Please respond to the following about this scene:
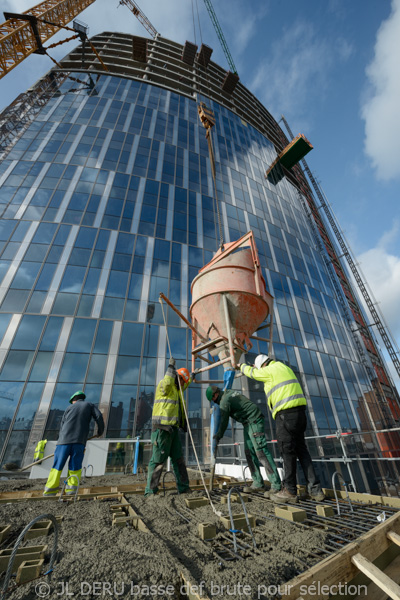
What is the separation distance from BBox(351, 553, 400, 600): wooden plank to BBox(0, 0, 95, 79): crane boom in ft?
104

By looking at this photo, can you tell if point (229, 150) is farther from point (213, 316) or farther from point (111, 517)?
point (111, 517)

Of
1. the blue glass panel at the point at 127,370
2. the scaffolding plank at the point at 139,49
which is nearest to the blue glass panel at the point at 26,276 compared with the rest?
the blue glass panel at the point at 127,370

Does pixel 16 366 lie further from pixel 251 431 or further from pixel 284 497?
pixel 284 497

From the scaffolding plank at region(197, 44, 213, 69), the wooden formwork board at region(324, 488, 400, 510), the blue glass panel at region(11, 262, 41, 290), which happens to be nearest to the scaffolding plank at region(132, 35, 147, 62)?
the scaffolding plank at region(197, 44, 213, 69)

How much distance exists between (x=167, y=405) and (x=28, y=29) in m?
32.9

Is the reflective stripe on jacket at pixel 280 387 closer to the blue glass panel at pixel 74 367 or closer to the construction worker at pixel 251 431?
the construction worker at pixel 251 431

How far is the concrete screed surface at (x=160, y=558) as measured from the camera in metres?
1.39

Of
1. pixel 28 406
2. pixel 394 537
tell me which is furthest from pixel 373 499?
pixel 28 406

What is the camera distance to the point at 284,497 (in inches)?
133

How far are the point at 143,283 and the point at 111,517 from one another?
1299 centimetres

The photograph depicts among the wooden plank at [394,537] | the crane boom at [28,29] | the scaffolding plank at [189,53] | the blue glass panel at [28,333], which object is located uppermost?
the scaffolding plank at [189,53]

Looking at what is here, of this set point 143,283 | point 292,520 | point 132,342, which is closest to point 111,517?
point 292,520

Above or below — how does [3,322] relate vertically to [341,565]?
above

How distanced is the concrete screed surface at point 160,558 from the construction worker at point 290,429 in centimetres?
59
